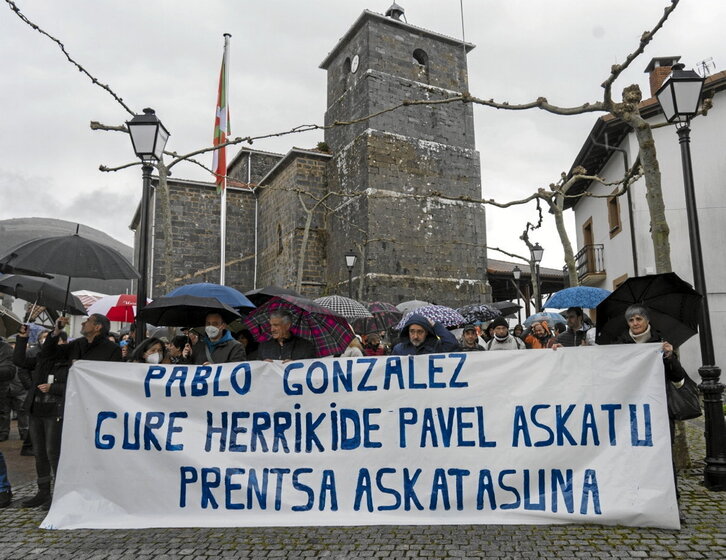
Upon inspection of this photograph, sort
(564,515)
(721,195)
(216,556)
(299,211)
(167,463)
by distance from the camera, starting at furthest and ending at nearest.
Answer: (299,211) → (721,195) → (167,463) → (564,515) → (216,556)

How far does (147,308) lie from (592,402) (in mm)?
4120

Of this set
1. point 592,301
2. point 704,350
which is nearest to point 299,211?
point 592,301

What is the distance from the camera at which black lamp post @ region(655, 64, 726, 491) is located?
505 centimetres

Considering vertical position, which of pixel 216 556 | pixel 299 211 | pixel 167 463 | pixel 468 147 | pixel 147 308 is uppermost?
pixel 468 147

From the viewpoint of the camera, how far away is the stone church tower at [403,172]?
21688mm

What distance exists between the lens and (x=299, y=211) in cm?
2412

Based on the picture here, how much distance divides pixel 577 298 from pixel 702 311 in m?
2.61

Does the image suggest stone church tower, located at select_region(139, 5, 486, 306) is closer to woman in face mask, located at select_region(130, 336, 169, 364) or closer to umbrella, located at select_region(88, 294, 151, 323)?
umbrella, located at select_region(88, 294, 151, 323)

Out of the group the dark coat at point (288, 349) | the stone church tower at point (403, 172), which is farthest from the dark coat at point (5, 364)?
the stone church tower at point (403, 172)

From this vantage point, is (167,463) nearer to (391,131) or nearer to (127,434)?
(127,434)

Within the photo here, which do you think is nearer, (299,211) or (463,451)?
(463,451)

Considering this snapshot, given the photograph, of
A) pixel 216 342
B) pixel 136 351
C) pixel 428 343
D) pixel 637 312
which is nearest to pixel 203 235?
pixel 136 351

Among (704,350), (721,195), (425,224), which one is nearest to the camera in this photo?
(704,350)

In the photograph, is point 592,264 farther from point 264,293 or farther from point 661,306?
point 661,306
